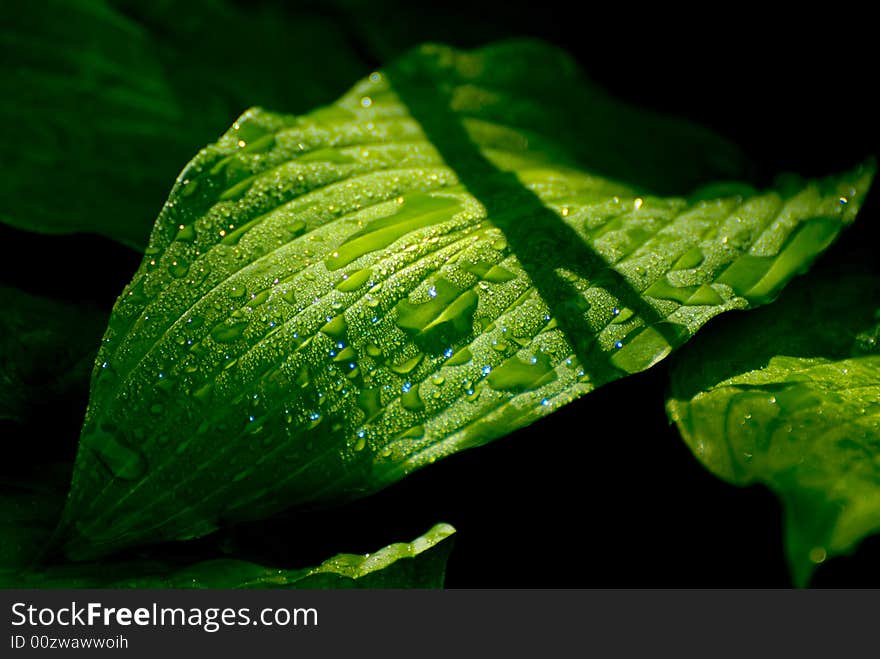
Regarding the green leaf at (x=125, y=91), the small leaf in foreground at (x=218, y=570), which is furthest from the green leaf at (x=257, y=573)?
the green leaf at (x=125, y=91)

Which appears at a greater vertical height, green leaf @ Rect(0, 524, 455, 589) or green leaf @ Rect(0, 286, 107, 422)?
green leaf @ Rect(0, 286, 107, 422)

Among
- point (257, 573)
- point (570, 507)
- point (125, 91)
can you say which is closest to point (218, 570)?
point (257, 573)

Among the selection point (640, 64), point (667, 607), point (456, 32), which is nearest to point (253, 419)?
point (667, 607)

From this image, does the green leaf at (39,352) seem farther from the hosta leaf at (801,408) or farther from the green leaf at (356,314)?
the hosta leaf at (801,408)

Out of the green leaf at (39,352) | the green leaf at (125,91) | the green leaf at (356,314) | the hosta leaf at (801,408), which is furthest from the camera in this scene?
the green leaf at (125,91)

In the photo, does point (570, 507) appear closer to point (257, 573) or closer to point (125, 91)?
point (257, 573)

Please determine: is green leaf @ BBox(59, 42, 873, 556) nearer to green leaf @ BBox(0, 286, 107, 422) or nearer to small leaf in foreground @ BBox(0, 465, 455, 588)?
small leaf in foreground @ BBox(0, 465, 455, 588)

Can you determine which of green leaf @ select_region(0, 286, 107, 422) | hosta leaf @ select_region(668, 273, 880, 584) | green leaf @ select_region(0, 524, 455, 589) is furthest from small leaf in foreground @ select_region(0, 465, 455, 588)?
hosta leaf @ select_region(668, 273, 880, 584)
